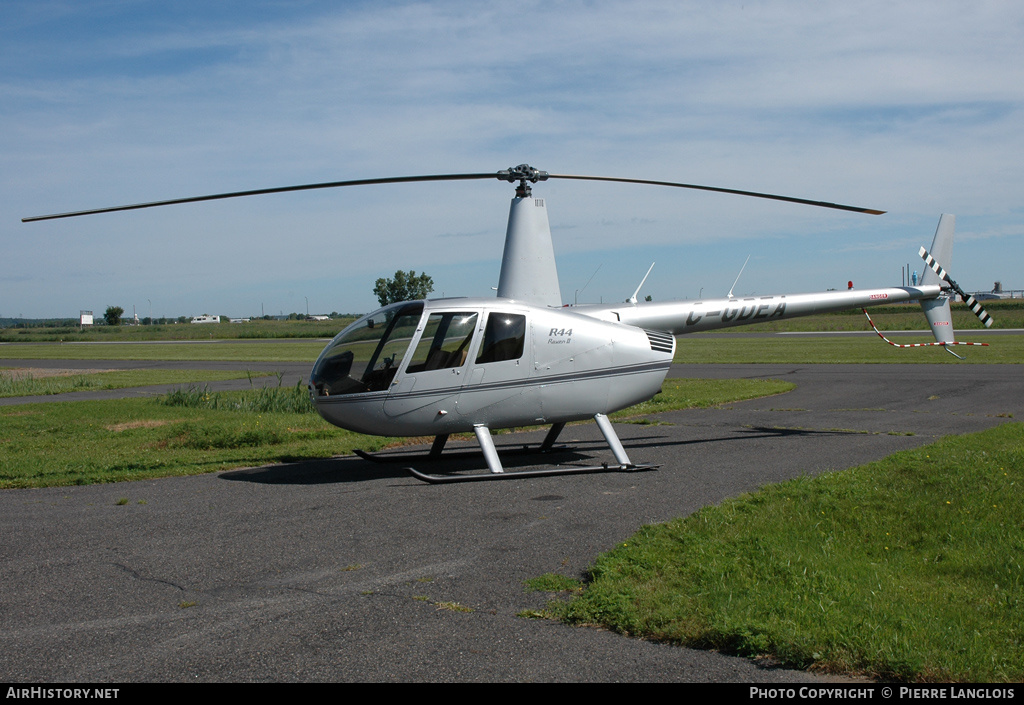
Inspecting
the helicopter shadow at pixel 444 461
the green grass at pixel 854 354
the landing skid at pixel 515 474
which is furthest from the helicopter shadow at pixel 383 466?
the green grass at pixel 854 354

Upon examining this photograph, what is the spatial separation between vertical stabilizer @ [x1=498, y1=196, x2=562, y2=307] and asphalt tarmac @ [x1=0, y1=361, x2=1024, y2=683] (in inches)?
98.6

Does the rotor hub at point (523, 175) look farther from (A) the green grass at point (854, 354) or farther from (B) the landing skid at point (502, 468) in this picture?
(A) the green grass at point (854, 354)

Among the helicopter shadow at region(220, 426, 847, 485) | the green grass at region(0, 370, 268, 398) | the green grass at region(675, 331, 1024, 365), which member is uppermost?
the green grass at region(0, 370, 268, 398)

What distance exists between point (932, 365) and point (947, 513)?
23387mm

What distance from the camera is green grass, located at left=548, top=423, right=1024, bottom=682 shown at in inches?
176

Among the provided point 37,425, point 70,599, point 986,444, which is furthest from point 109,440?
point 986,444

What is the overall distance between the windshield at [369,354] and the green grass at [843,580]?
424 centimetres

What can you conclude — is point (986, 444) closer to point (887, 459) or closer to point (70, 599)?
point (887, 459)

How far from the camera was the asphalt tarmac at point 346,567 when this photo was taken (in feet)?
15.0

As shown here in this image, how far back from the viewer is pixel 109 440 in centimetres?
1435

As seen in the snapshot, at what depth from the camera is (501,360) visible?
1037cm

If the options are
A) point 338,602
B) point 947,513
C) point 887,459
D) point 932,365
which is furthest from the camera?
point 932,365

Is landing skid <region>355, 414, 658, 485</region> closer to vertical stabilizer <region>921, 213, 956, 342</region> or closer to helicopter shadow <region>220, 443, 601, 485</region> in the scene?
helicopter shadow <region>220, 443, 601, 485</region>

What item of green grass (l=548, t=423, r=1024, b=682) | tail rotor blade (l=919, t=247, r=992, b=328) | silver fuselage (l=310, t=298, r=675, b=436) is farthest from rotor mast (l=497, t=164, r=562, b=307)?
tail rotor blade (l=919, t=247, r=992, b=328)
